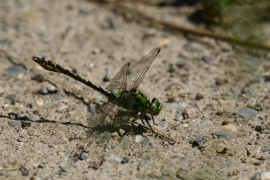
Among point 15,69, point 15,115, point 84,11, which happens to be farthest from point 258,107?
point 84,11

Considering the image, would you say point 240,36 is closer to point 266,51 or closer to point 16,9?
point 266,51

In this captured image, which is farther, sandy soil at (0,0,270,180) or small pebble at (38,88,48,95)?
small pebble at (38,88,48,95)

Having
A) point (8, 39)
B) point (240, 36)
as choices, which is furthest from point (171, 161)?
point (8, 39)

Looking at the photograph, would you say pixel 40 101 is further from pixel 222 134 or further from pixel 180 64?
pixel 222 134

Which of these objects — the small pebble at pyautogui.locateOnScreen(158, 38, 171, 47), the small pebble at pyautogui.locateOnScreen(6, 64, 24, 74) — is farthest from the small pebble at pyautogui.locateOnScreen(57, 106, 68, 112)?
the small pebble at pyautogui.locateOnScreen(158, 38, 171, 47)

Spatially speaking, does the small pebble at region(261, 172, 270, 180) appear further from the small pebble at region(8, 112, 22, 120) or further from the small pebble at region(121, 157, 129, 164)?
the small pebble at region(8, 112, 22, 120)

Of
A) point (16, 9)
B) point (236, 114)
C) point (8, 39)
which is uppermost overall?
point (16, 9)
